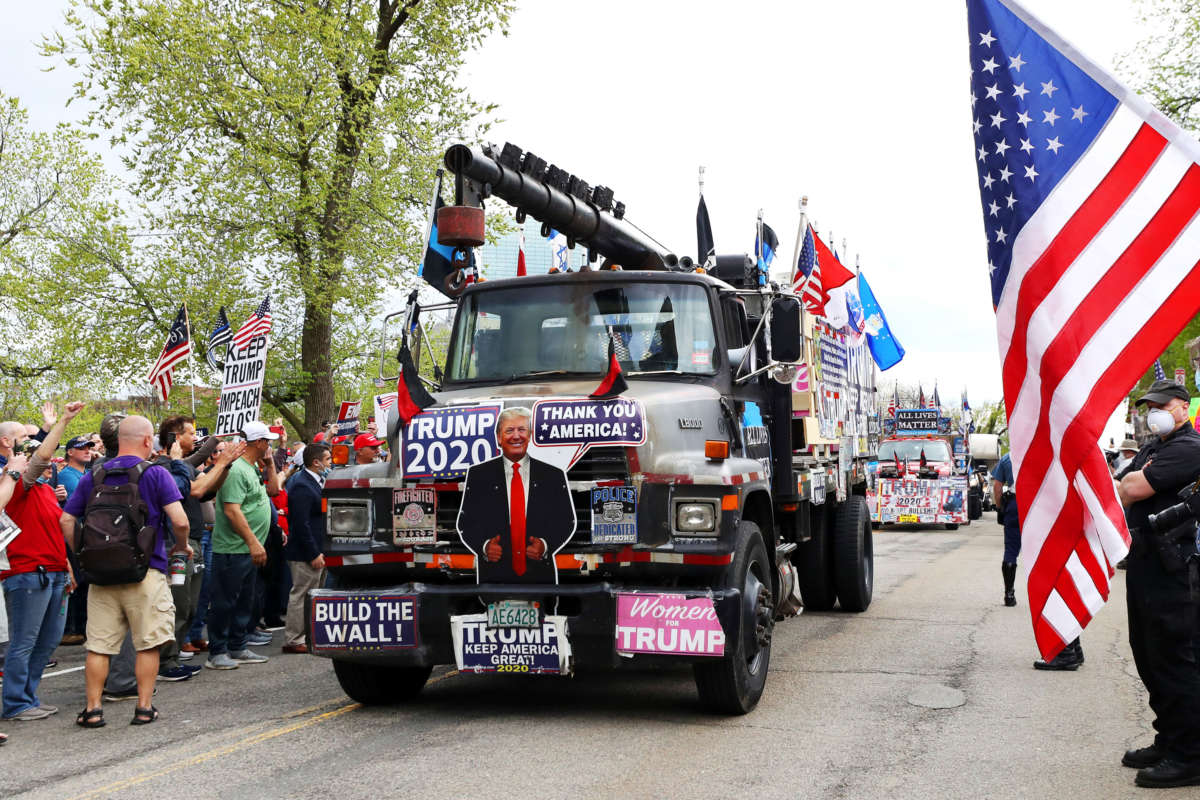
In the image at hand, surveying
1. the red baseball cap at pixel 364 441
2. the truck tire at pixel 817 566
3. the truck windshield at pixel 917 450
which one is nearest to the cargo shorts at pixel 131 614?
the red baseball cap at pixel 364 441

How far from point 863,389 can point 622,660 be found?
338 inches

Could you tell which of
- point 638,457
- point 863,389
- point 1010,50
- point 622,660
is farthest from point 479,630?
point 863,389

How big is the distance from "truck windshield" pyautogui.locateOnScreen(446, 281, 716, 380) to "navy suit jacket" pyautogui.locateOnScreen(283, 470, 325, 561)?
102 inches

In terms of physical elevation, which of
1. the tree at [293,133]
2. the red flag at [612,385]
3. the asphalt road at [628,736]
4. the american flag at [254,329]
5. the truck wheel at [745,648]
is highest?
the tree at [293,133]

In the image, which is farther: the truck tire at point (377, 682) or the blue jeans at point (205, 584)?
the blue jeans at point (205, 584)

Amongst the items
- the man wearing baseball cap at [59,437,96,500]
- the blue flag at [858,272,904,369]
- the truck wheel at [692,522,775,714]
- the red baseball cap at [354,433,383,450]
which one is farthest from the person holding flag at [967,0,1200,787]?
the blue flag at [858,272,904,369]

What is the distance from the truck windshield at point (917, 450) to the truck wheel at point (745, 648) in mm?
23790

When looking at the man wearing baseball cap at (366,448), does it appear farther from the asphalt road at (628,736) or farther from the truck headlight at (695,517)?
the truck headlight at (695,517)

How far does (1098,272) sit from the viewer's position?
551 cm

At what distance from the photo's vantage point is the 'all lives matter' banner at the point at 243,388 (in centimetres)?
1302

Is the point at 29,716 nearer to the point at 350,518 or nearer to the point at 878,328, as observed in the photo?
the point at 350,518

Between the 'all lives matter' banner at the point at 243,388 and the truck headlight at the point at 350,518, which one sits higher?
the 'all lives matter' banner at the point at 243,388

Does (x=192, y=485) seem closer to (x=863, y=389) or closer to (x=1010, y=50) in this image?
(x=1010, y=50)

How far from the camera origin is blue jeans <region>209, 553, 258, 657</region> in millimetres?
9625
